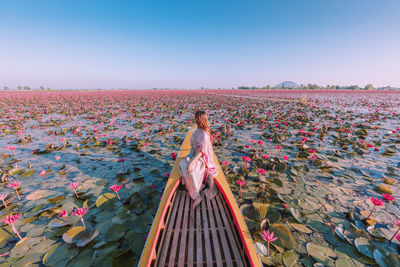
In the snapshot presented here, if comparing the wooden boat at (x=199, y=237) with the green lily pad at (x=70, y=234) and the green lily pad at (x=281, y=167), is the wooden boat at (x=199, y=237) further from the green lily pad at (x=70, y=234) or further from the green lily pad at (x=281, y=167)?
the green lily pad at (x=281, y=167)

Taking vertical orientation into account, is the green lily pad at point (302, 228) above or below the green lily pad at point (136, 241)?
below

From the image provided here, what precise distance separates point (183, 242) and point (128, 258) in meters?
0.79

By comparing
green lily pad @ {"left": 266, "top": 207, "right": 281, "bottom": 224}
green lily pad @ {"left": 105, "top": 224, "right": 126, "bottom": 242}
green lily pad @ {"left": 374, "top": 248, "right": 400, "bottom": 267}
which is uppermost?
green lily pad @ {"left": 374, "top": 248, "right": 400, "bottom": 267}

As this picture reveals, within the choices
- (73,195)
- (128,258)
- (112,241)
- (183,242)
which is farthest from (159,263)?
(73,195)

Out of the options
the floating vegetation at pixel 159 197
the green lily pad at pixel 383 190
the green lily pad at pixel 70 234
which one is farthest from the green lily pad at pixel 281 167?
the green lily pad at pixel 70 234

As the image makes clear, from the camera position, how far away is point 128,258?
2109mm

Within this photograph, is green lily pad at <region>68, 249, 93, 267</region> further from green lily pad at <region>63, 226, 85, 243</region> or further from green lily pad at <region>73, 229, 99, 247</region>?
green lily pad at <region>63, 226, 85, 243</region>

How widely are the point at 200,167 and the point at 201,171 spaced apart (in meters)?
0.08

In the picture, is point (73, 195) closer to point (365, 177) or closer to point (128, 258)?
point (128, 258)

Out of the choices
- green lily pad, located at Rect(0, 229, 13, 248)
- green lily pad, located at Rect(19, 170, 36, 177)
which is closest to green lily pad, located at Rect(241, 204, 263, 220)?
green lily pad, located at Rect(0, 229, 13, 248)

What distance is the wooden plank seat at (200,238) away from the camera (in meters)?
1.97

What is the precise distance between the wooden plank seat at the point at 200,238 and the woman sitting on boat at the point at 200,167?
0.25 metres

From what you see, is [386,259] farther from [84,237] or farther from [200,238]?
[84,237]

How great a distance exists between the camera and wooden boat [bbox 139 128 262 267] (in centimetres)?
192
